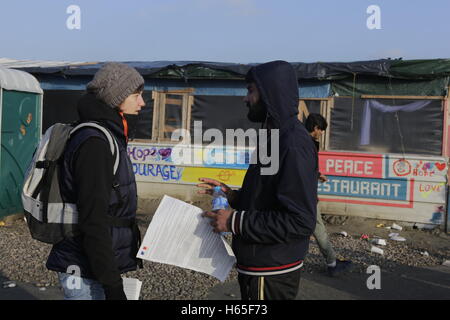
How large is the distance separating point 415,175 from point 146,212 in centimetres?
553

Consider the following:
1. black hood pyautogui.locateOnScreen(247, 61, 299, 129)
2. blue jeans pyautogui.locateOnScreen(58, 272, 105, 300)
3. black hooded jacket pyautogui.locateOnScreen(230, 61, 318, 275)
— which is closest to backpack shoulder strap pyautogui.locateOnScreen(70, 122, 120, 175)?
blue jeans pyautogui.locateOnScreen(58, 272, 105, 300)

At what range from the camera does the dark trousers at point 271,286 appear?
246 centimetres

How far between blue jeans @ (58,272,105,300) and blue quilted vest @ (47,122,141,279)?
0.13 feet

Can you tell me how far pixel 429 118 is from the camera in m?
9.64

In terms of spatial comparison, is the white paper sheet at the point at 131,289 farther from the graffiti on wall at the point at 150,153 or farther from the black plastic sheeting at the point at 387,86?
the graffiti on wall at the point at 150,153

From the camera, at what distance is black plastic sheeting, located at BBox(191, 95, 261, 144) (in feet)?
35.6

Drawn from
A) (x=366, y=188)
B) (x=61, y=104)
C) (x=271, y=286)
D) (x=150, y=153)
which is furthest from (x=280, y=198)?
(x=61, y=104)

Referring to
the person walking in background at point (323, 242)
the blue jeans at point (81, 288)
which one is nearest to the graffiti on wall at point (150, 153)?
the person walking in background at point (323, 242)

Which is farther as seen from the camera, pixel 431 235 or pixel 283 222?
pixel 431 235
